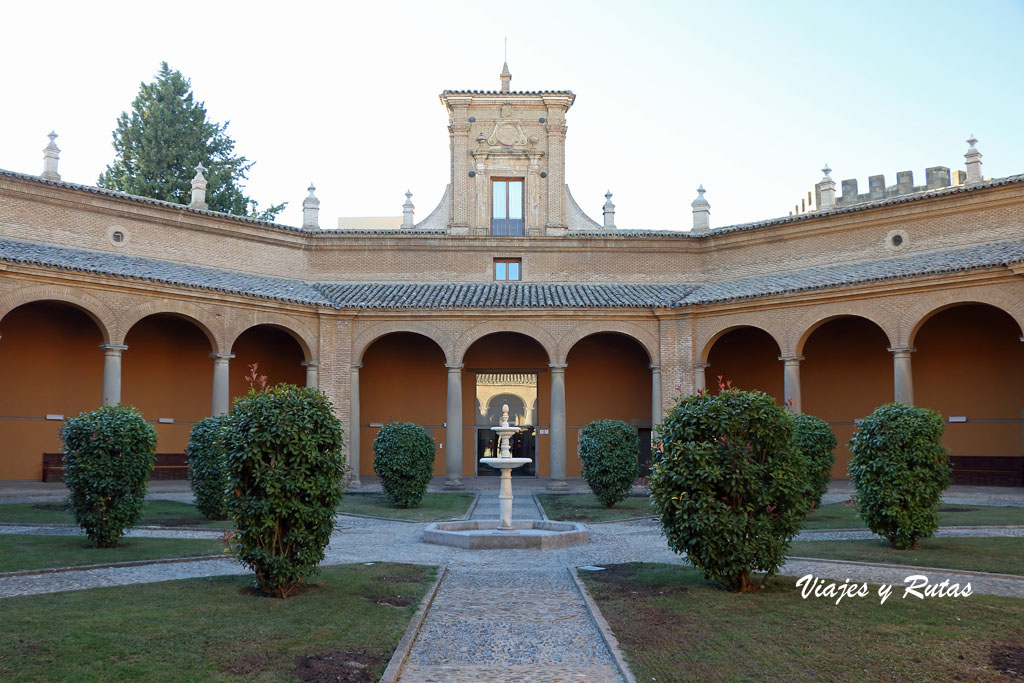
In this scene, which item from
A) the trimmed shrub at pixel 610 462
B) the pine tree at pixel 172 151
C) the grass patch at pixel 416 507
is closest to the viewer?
the grass patch at pixel 416 507

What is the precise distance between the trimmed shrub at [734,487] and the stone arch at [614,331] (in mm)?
15323

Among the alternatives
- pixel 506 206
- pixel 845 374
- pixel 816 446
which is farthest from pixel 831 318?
pixel 506 206

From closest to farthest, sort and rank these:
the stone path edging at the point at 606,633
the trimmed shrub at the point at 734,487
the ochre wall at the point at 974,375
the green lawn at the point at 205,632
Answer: the green lawn at the point at 205,632 → the stone path edging at the point at 606,633 → the trimmed shrub at the point at 734,487 → the ochre wall at the point at 974,375

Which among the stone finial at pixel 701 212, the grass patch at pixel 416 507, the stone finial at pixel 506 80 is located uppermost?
the stone finial at pixel 506 80

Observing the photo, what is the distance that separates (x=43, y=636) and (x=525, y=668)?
358 cm

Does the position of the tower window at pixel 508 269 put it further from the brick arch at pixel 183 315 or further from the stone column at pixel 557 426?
the brick arch at pixel 183 315

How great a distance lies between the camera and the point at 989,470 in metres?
21.6

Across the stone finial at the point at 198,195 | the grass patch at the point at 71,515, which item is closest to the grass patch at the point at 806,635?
the grass patch at the point at 71,515

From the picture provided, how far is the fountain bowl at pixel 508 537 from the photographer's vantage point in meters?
12.1

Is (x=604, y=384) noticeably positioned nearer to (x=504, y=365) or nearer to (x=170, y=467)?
(x=504, y=365)

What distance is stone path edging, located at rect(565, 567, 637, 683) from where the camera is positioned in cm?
580

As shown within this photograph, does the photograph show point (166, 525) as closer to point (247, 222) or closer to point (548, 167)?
point (247, 222)

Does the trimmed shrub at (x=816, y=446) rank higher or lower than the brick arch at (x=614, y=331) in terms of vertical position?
lower

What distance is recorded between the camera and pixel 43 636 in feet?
20.8
